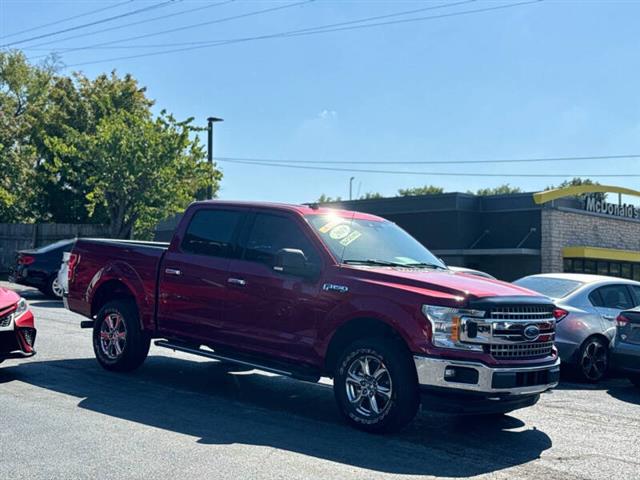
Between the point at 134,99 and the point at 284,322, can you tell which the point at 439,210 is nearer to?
the point at 134,99

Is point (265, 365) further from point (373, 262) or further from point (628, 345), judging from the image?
point (628, 345)

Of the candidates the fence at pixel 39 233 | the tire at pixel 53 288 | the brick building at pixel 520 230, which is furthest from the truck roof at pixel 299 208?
the fence at pixel 39 233

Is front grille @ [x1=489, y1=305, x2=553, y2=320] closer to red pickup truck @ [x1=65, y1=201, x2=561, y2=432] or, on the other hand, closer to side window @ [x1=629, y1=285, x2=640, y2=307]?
red pickup truck @ [x1=65, y1=201, x2=561, y2=432]

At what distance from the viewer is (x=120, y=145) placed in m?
25.9

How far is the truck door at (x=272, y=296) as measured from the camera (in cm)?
725

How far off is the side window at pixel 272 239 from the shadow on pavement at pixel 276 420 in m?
1.56

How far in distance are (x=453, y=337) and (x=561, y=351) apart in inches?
178

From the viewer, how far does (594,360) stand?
10508 millimetres

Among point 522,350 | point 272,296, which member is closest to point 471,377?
point 522,350

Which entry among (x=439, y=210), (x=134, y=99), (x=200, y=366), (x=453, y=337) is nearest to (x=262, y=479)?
(x=453, y=337)

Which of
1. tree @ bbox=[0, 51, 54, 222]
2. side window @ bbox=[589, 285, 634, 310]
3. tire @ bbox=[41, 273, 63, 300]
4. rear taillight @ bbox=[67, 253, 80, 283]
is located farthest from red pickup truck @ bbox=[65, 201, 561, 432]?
tree @ bbox=[0, 51, 54, 222]

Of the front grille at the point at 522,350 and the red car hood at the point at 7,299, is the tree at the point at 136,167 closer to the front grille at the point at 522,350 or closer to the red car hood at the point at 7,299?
the red car hood at the point at 7,299

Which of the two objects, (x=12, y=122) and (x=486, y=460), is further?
(x=12, y=122)

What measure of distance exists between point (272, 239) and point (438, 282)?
2008 millimetres
